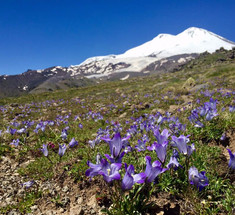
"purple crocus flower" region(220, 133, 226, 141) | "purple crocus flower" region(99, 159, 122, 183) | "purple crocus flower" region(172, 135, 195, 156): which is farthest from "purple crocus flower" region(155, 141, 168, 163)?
"purple crocus flower" region(220, 133, 226, 141)

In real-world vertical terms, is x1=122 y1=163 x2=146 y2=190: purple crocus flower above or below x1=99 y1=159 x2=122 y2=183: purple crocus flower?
below

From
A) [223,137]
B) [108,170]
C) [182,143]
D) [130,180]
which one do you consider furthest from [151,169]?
[223,137]

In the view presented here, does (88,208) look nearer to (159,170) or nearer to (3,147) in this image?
(159,170)

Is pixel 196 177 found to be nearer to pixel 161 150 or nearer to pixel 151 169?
pixel 161 150

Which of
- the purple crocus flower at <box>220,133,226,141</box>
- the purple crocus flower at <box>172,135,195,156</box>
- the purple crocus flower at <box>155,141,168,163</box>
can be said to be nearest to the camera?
the purple crocus flower at <box>155,141,168,163</box>

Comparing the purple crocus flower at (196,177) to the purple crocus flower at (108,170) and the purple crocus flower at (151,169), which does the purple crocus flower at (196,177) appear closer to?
the purple crocus flower at (151,169)

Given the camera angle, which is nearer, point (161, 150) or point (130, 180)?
point (130, 180)

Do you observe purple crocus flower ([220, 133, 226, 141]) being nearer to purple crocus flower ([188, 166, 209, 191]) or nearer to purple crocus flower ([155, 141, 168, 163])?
purple crocus flower ([188, 166, 209, 191])

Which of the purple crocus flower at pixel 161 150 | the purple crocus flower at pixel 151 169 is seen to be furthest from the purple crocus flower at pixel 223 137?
the purple crocus flower at pixel 151 169

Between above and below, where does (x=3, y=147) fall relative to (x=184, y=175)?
above

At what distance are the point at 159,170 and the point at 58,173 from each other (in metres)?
3.35

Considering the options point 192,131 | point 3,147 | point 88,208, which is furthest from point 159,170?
point 3,147

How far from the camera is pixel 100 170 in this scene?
1.84m

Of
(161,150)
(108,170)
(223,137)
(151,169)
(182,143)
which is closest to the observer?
(108,170)
